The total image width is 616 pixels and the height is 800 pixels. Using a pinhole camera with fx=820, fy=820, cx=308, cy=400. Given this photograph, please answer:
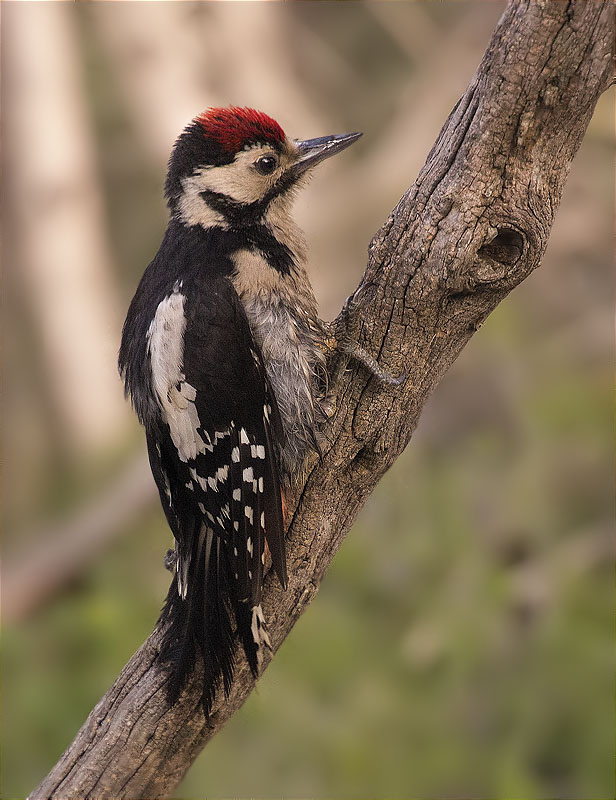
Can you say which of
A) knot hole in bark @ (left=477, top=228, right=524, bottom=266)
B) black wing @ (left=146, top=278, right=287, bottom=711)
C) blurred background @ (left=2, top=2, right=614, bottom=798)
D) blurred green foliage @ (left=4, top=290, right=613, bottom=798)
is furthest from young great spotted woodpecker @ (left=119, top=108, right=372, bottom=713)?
blurred green foliage @ (left=4, top=290, right=613, bottom=798)

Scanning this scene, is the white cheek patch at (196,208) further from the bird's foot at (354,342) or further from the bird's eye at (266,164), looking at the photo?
the bird's foot at (354,342)

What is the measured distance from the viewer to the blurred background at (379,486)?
127 inches

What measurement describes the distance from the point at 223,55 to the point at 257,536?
3.60 m

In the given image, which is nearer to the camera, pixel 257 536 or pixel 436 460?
pixel 257 536

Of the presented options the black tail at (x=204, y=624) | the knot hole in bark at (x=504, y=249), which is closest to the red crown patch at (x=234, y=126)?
the knot hole in bark at (x=504, y=249)

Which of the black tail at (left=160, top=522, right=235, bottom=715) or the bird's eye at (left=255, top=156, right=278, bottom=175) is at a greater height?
the bird's eye at (left=255, top=156, right=278, bottom=175)

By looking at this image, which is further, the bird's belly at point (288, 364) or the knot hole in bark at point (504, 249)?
the bird's belly at point (288, 364)

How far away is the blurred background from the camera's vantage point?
322 cm

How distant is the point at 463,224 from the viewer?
150 cm

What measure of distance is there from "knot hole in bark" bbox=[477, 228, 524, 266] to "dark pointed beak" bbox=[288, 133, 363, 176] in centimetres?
59

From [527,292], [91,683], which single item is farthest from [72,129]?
[91,683]

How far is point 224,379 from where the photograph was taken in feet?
5.66

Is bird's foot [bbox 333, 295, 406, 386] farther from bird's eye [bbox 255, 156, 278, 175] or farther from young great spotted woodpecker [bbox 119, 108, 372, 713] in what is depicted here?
bird's eye [bbox 255, 156, 278, 175]

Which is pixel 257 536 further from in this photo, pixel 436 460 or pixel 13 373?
pixel 13 373
